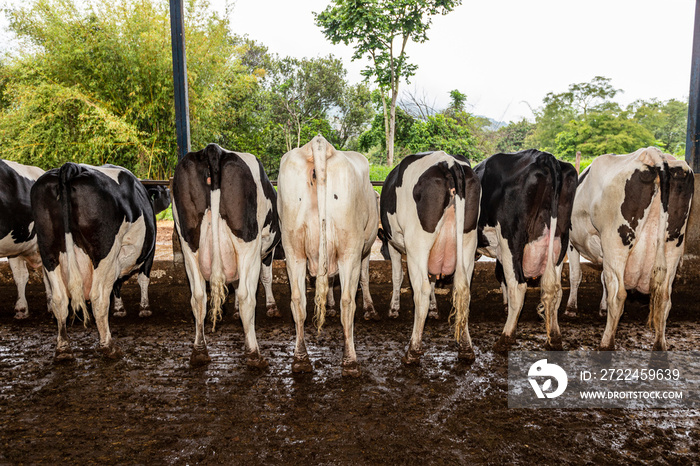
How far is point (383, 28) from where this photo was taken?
668 inches

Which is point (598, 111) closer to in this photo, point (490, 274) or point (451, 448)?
point (490, 274)

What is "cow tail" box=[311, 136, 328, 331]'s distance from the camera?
3807 mm

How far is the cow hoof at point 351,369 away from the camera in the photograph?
3852mm

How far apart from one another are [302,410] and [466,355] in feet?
5.59

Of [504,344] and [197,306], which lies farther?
[504,344]

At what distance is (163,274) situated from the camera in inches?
242

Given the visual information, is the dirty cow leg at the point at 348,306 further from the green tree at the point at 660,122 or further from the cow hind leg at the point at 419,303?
the green tree at the point at 660,122

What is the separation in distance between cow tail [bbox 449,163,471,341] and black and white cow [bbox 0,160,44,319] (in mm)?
4896

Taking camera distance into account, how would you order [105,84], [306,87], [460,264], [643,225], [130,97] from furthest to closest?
[306,87] → [105,84] → [130,97] → [643,225] → [460,264]

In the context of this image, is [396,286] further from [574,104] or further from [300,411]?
[574,104]

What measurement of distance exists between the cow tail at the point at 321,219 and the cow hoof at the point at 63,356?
2419mm

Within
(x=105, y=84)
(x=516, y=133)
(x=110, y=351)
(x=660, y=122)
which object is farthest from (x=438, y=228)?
(x=660, y=122)

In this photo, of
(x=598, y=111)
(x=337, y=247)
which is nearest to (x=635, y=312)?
(x=337, y=247)

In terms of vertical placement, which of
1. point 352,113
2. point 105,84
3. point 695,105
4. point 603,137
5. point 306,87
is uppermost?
point 306,87
